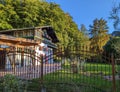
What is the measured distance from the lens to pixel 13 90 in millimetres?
8656

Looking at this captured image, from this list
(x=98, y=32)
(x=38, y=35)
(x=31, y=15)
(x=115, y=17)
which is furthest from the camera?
(x=98, y=32)

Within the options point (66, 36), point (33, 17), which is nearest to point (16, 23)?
point (33, 17)

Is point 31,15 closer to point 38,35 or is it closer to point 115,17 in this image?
point 38,35

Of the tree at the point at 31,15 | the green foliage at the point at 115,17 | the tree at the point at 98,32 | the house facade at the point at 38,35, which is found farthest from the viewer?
the tree at the point at 98,32

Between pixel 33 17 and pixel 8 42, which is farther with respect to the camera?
pixel 33 17

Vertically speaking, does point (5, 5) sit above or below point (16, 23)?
above

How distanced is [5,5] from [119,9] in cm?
2922

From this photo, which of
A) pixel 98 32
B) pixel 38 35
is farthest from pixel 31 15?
pixel 98 32

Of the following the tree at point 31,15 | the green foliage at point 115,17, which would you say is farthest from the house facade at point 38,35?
the green foliage at point 115,17

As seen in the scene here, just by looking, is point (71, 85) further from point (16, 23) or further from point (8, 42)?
point (16, 23)

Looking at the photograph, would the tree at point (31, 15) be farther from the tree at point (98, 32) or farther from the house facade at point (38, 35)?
the tree at point (98, 32)

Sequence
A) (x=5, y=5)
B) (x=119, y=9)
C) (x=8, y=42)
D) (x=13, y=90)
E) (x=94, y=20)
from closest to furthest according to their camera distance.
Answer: (x=13, y=90)
(x=119, y=9)
(x=8, y=42)
(x=5, y=5)
(x=94, y=20)

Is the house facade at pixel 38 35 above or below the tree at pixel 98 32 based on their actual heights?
below

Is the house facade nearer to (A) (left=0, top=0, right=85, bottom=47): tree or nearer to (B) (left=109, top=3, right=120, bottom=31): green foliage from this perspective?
(A) (left=0, top=0, right=85, bottom=47): tree
